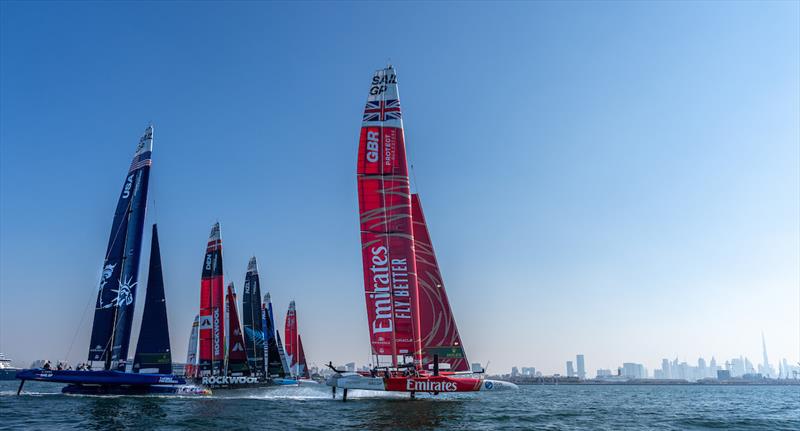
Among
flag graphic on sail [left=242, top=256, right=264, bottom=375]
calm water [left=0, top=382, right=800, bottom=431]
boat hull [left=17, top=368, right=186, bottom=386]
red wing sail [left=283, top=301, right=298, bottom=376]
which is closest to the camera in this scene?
calm water [left=0, top=382, right=800, bottom=431]

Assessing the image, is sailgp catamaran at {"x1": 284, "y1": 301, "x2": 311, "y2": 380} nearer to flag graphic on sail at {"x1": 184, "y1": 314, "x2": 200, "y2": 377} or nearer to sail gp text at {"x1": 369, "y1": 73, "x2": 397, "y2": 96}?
flag graphic on sail at {"x1": 184, "y1": 314, "x2": 200, "y2": 377}

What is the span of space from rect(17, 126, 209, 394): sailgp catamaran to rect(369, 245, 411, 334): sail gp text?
1367 cm

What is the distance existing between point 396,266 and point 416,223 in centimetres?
415

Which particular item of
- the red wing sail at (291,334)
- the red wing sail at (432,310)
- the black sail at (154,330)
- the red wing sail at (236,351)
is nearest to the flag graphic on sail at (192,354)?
the red wing sail at (291,334)

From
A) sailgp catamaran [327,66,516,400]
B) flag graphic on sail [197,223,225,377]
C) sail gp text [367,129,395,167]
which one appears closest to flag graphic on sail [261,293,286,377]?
flag graphic on sail [197,223,225,377]

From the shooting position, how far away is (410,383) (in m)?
23.3

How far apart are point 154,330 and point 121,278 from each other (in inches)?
144

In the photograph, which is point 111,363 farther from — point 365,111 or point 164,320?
point 365,111

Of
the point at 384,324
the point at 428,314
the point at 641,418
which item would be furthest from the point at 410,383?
the point at 641,418

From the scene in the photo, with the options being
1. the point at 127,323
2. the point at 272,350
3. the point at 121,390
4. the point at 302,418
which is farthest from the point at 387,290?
the point at 272,350

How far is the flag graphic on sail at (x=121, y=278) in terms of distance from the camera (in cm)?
3127

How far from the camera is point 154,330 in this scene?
32.6 metres

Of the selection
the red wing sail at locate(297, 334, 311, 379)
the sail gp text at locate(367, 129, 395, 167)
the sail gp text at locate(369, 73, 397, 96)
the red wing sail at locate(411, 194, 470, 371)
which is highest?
the sail gp text at locate(369, 73, 397, 96)

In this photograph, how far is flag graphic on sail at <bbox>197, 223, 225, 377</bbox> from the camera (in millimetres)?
45438
